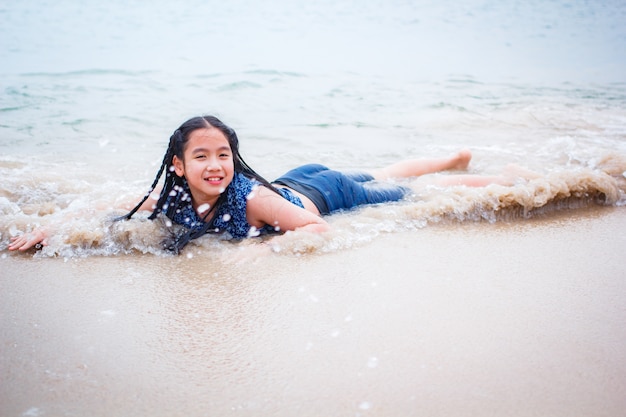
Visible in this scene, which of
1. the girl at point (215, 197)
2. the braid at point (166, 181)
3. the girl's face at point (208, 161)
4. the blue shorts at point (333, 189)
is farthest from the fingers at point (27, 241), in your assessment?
the blue shorts at point (333, 189)

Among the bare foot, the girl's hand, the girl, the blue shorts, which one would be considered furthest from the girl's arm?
the bare foot

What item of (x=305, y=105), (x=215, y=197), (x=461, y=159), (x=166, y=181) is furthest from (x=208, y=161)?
(x=305, y=105)

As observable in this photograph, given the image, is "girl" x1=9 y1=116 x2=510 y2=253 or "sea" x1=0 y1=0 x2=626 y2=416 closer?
"sea" x1=0 y1=0 x2=626 y2=416

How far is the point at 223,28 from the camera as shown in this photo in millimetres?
18766

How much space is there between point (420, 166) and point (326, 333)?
301cm

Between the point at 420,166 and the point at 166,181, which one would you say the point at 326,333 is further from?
the point at 420,166

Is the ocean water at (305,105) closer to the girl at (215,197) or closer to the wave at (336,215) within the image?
the wave at (336,215)

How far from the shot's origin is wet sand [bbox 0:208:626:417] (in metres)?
1.87

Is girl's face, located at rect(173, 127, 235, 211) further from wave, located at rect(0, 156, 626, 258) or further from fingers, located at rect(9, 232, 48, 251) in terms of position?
fingers, located at rect(9, 232, 48, 251)

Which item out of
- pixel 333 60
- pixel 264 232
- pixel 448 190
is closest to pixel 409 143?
pixel 448 190

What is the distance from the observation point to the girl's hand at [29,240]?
10.3 feet

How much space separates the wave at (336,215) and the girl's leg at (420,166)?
20.2 inches

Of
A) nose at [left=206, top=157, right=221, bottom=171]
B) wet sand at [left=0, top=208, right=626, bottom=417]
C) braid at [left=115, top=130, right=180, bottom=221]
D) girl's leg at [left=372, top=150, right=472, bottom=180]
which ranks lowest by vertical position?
A: wet sand at [left=0, top=208, right=626, bottom=417]

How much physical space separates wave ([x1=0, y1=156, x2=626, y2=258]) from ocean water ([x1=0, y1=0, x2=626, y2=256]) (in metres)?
0.01
